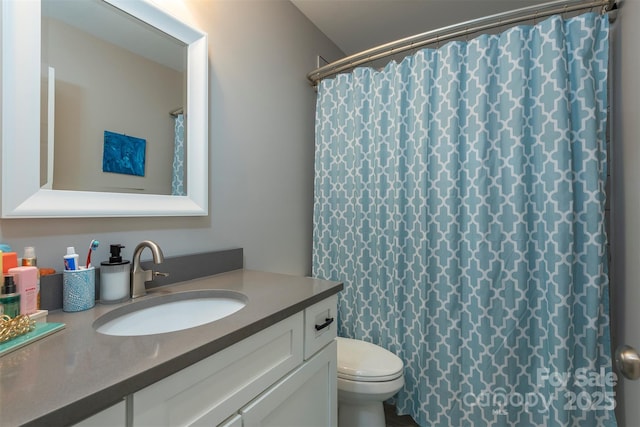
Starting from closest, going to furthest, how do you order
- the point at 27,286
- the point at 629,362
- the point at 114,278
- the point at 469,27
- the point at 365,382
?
the point at 629,362
the point at 27,286
the point at 114,278
the point at 365,382
the point at 469,27

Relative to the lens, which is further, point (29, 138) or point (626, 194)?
point (626, 194)

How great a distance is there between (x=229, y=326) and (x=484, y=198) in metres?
1.20

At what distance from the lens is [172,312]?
982mm

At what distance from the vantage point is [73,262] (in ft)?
2.70

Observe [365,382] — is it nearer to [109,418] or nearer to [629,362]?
[629,362]

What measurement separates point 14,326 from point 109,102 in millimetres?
709

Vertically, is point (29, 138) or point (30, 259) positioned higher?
point (29, 138)

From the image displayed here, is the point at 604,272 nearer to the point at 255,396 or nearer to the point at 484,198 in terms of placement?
the point at 484,198

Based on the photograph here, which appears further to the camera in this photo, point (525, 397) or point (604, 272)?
point (525, 397)

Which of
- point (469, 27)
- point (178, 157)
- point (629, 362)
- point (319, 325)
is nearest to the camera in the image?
point (629, 362)

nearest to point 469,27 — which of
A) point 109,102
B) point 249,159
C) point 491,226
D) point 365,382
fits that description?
point 491,226

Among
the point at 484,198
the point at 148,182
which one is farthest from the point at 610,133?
the point at 148,182

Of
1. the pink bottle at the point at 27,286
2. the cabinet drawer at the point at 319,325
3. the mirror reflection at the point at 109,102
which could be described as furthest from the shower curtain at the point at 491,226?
the pink bottle at the point at 27,286

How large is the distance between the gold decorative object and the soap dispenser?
23 centimetres
